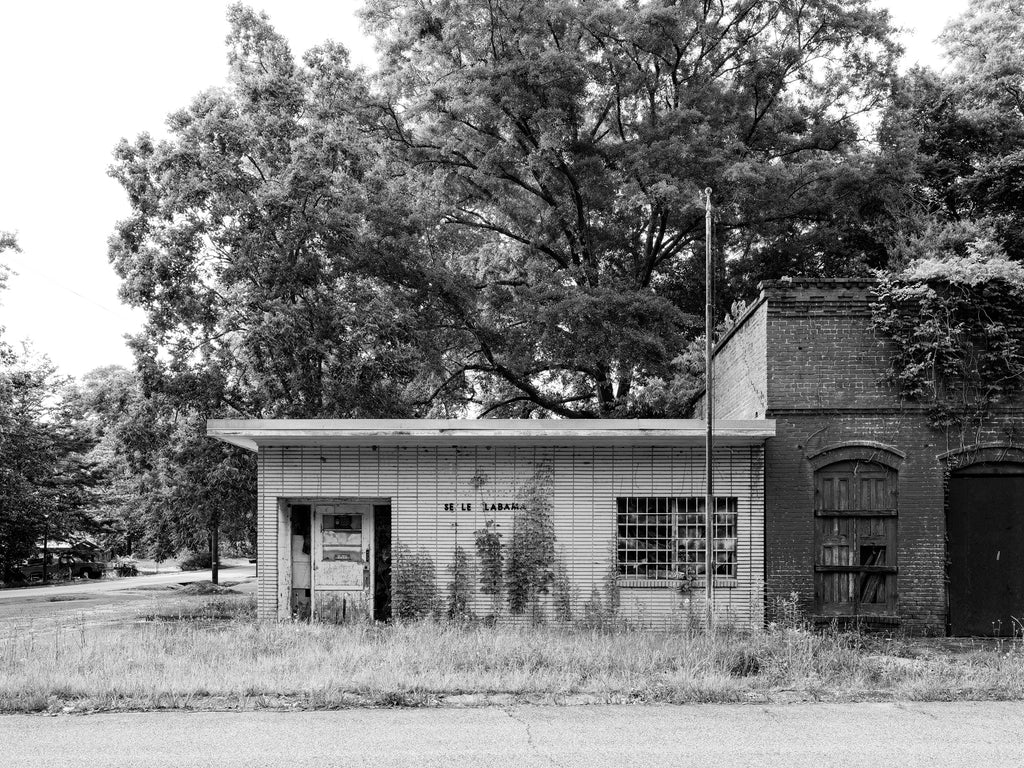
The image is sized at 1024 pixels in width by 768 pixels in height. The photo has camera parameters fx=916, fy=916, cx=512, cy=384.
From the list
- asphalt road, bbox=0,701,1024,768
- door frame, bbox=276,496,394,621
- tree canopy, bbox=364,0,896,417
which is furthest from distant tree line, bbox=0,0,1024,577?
asphalt road, bbox=0,701,1024,768

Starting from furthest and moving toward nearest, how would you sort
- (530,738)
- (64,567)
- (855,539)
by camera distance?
(64,567)
(855,539)
(530,738)

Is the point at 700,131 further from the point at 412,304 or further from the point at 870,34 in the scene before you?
the point at 412,304

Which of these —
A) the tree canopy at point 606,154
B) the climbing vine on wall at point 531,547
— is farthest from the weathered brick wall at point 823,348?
the tree canopy at point 606,154

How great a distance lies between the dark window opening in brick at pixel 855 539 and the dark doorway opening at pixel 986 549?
1.00 metres

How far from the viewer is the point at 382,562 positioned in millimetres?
15625

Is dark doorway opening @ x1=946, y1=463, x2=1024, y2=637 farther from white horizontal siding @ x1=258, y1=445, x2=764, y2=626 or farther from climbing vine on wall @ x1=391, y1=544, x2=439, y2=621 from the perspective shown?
climbing vine on wall @ x1=391, y1=544, x2=439, y2=621

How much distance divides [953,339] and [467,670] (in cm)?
943

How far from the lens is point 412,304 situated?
995 inches

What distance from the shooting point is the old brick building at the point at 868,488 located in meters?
14.4

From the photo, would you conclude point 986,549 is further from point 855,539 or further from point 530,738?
point 530,738

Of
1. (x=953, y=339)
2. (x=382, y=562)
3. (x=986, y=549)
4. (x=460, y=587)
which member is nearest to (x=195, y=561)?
(x=382, y=562)

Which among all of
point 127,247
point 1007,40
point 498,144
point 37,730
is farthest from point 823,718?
point 1007,40

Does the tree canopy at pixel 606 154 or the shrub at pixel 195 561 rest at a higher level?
the tree canopy at pixel 606 154

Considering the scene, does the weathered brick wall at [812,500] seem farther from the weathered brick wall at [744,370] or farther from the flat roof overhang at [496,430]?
the weathered brick wall at [744,370]
